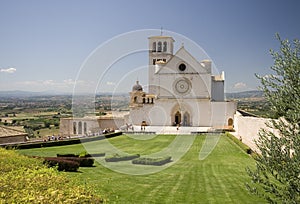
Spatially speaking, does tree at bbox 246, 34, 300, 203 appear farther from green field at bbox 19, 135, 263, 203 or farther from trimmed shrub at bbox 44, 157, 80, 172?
trimmed shrub at bbox 44, 157, 80, 172

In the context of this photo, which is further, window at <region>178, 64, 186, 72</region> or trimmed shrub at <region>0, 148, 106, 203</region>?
window at <region>178, 64, 186, 72</region>

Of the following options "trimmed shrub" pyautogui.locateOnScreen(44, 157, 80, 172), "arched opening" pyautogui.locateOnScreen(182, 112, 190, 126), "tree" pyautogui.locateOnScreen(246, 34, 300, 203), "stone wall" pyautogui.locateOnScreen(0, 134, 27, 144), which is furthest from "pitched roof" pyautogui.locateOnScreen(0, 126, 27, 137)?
"arched opening" pyautogui.locateOnScreen(182, 112, 190, 126)

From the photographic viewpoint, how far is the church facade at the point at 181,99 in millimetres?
41772

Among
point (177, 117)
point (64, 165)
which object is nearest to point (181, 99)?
point (177, 117)

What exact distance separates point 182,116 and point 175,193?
108 feet

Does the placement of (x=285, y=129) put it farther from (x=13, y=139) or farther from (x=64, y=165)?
(x=13, y=139)

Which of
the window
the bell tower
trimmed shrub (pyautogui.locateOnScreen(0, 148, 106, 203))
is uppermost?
the bell tower

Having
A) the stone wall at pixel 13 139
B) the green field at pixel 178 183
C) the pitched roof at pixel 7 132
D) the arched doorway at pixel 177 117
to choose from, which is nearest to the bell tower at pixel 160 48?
the arched doorway at pixel 177 117

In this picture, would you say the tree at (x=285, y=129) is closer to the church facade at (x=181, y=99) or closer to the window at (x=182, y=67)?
the church facade at (x=181, y=99)

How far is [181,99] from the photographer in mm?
42938

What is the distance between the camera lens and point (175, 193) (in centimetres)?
985

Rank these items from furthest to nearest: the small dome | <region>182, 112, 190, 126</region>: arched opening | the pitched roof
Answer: the small dome → <region>182, 112, 190, 126</region>: arched opening → the pitched roof

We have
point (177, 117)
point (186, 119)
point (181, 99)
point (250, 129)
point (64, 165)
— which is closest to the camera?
point (64, 165)

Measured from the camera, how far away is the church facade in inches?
1645
